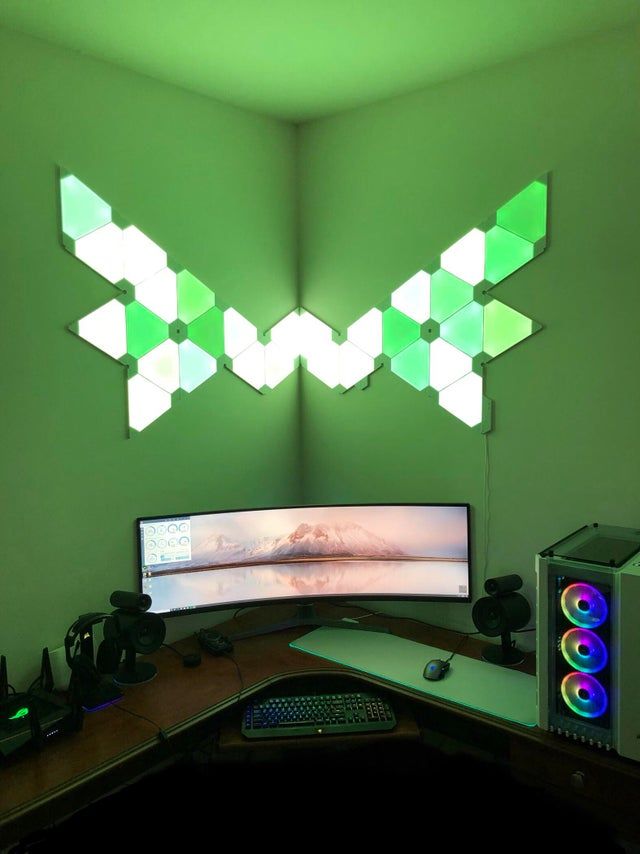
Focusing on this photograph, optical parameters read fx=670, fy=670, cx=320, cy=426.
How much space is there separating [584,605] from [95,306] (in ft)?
5.51

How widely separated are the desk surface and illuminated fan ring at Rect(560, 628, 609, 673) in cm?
22

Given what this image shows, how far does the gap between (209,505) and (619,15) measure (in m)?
2.03

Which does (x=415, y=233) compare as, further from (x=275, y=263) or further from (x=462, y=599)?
(x=462, y=599)

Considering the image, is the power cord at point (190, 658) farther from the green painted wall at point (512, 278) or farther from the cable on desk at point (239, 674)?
the green painted wall at point (512, 278)

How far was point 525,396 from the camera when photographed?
2252 millimetres

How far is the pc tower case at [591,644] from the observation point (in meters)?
1.59

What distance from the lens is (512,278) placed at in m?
2.25

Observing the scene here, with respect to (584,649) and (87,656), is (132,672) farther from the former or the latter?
(584,649)

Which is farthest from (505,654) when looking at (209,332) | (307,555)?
(209,332)

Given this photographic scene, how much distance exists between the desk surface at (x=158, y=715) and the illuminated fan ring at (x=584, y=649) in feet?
0.72

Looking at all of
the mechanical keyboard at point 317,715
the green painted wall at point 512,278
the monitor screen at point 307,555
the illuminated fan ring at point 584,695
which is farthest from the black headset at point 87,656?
the illuminated fan ring at point 584,695

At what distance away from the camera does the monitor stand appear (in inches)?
95.0

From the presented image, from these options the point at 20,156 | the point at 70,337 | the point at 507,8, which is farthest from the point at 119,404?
the point at 507,8

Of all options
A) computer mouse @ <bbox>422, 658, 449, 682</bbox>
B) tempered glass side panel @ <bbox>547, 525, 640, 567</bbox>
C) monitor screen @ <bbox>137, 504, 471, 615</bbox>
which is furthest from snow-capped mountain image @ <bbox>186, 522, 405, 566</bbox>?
tempered glass side panel @ <bbox>547, 525, 640, 567</bbox>
